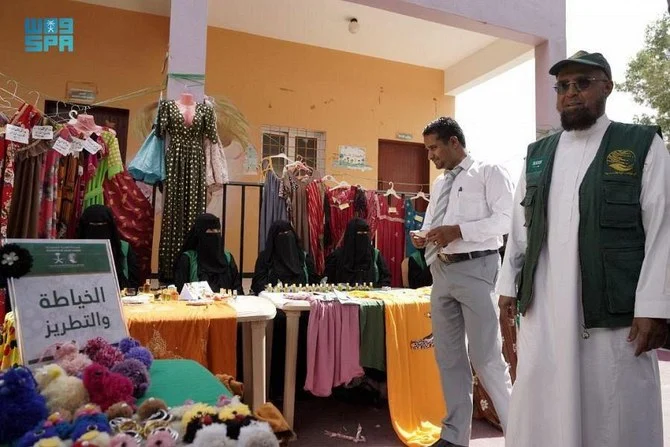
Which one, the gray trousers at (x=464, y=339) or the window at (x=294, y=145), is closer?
the gray trousers at (x=464, y=339)

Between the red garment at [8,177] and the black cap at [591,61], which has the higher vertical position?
the black cap at [591,61]

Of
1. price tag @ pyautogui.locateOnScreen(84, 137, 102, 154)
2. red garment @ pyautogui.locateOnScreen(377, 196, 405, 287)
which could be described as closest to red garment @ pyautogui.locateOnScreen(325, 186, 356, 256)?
red garment @ pyautogui.locateOnScreen(377, 196, 405, 287)

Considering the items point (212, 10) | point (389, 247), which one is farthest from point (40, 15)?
point (389, 247)

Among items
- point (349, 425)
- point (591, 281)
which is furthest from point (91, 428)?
point (349, 425)

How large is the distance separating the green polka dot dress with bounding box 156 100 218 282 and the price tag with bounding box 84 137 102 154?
19.3 inches

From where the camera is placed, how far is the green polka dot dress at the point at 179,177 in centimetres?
384

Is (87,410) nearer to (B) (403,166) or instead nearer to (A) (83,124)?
(A) (83,124)

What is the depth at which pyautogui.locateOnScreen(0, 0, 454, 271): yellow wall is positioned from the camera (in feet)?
19.4

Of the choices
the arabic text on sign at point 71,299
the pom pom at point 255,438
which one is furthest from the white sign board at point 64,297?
the pom pom at point 255,438

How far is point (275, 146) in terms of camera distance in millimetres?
7117

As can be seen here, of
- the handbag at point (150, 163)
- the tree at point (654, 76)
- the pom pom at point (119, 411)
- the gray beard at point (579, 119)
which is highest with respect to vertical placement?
the tree at point (654, 76)

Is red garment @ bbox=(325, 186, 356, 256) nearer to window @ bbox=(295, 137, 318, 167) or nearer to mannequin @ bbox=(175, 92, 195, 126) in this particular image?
mannequin @ bbox=(175, 92, 195, 126)

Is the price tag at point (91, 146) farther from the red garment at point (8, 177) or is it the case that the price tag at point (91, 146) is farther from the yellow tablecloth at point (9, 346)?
the yellow tablecloth at point (9, 346)

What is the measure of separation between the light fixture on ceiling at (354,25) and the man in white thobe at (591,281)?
5169 millimetres
